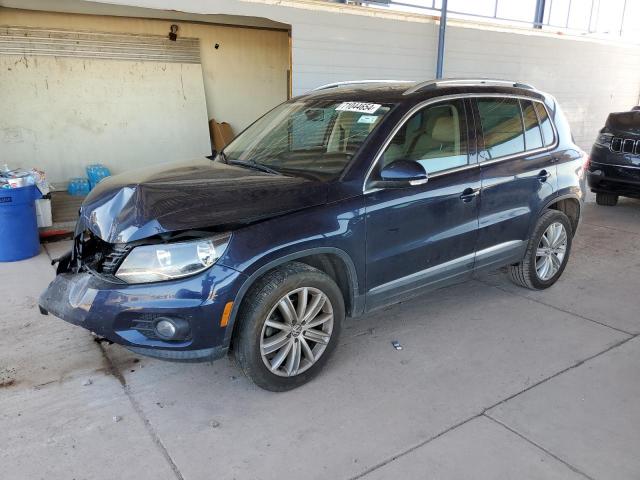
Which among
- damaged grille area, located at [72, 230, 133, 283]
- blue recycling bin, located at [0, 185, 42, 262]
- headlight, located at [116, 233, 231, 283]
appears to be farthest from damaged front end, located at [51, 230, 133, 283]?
blue recycling bin, located at [0, 185, 42, 262]

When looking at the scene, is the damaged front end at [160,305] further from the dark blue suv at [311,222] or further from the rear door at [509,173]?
the rear door at [509,173]

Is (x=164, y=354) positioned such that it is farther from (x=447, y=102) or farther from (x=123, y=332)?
(x=447, y=102)

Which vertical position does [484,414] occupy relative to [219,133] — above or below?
below

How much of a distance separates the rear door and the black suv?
12.8 feet

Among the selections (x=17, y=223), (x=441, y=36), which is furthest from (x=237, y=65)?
(x=17, y=223)

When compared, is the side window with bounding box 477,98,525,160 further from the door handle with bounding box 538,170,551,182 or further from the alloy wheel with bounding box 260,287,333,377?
the alloy wheel with bounding box 260,287,333,377

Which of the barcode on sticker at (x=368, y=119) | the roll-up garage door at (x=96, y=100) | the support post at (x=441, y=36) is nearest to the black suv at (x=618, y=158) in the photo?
the support post at (x=441, y=36)

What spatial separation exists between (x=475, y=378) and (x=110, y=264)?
2401mm

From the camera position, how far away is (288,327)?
10.3 feet

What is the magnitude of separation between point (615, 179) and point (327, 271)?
6.39 m

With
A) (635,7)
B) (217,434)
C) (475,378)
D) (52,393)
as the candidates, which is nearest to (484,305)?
(475,378)

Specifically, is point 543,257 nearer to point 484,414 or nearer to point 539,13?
point 484,414

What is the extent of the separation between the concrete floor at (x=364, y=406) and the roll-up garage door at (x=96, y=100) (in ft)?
15.2

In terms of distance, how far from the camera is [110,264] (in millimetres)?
2947
